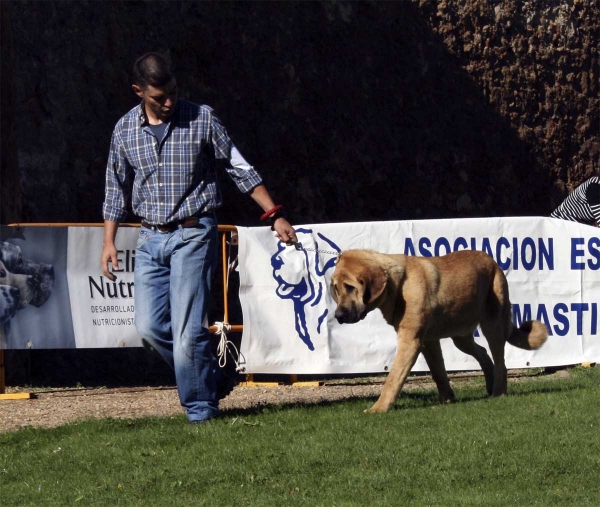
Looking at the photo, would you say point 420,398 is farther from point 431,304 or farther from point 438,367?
point 431,304

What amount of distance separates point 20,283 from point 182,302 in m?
3.59

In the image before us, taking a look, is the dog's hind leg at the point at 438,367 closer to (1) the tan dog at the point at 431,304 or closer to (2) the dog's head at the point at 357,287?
(1) the tan dog at the point at 431,304

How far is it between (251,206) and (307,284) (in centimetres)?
223

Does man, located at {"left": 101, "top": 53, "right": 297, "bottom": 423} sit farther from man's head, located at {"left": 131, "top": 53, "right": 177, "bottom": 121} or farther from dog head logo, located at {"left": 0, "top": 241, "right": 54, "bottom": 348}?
dog head logo, located at {"left": 0, "top": 241, "right": 54, "bottom": 348}

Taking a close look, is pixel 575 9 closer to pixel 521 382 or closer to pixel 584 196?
pixel 584 196

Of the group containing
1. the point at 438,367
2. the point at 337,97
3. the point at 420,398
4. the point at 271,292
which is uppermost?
the point at 337,97

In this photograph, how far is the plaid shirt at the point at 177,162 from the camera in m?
6.74

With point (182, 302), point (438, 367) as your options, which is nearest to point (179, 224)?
point (182, 302)

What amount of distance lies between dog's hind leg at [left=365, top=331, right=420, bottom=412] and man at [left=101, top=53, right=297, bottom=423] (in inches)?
47.3

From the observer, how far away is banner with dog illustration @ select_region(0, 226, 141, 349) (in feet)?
32.1

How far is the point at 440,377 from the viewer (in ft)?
26.1

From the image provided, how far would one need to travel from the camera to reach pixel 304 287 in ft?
32.9

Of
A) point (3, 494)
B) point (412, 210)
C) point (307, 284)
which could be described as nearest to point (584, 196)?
point (412, 210)

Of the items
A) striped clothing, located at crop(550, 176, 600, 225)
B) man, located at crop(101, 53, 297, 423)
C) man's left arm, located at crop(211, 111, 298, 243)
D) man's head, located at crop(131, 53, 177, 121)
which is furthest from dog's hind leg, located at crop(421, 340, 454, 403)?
striped clothing, located at crop(550, 176, 600, 225)
